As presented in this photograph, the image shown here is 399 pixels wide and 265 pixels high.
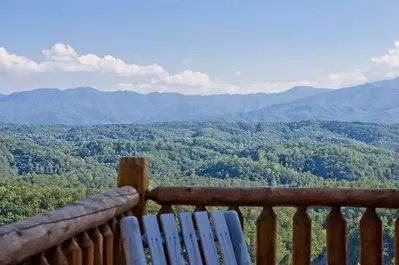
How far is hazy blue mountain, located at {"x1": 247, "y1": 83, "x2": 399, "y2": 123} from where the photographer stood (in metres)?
139

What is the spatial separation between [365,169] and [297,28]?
1849 cm

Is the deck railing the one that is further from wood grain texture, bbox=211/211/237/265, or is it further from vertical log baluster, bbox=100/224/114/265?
wood grain texture, bbox=211/211/237/265

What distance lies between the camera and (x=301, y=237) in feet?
6.80

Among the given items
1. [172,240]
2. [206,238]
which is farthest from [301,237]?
[172,240]

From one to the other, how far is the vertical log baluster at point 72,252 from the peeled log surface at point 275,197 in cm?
58

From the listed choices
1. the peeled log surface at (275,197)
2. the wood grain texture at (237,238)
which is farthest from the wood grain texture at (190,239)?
the peeled log surface at (275,197)

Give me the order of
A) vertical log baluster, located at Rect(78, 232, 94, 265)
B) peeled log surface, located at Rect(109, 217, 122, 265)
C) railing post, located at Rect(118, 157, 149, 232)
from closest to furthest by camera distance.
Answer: vertical log baluster, located at Rect(78, 232, 94, 265) → peeled log surface, located at Rect(109, 217, 122, 265) → railing post, located at Rect(118, 157, 149, 232)

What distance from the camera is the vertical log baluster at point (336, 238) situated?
6.73ft

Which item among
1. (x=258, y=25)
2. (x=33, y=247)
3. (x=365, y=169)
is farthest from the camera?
(x=258, y=25)

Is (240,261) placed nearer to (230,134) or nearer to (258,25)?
(258,25)

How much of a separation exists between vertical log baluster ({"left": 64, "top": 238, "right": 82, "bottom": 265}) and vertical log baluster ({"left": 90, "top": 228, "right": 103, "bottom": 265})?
0.63ft

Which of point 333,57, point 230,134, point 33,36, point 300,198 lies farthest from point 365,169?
point 333,57

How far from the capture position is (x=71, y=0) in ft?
183

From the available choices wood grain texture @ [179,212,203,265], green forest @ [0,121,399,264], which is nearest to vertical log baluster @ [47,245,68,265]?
wood grain texture @ [179,212,203,265]
